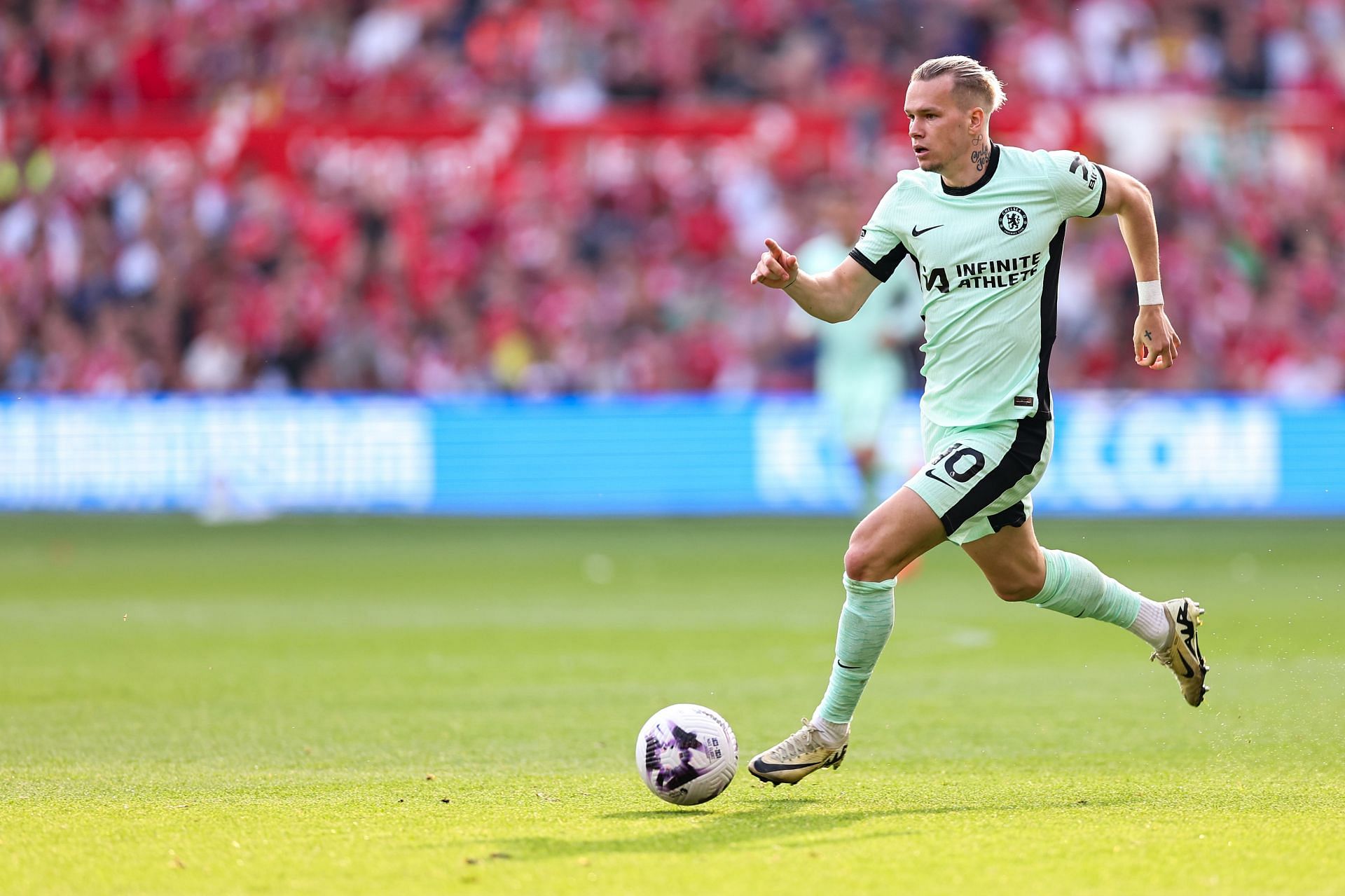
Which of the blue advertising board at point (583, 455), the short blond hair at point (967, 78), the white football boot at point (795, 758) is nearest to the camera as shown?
the white football boot at point (795, 758)

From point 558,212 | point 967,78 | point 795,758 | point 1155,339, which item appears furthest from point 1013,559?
point 558,212

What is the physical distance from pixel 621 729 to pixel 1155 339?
278 centimetres

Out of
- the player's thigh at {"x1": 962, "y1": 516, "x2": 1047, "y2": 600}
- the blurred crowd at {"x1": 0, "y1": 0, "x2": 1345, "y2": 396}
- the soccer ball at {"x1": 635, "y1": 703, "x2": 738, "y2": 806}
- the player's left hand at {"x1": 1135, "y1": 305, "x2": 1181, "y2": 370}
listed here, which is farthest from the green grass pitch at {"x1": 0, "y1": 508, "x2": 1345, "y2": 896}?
the blurred crowd at {"x1": 0, "y1": 0, "x2": 1345, "y2": 396}

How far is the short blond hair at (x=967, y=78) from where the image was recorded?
609 centimetres

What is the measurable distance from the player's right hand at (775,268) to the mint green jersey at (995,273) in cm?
51

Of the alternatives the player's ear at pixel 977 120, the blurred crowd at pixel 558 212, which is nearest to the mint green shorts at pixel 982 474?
the player's ear at pixel 977 120

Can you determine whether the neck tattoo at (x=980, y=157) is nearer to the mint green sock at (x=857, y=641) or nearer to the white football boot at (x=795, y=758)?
the mint green sock at (x=857, y=641)

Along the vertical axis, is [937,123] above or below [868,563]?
above

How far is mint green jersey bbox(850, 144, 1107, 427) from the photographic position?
6113 mm

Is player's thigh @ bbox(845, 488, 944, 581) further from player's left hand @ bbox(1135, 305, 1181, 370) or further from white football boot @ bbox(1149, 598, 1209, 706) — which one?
white football boot @ bbox(1149, 598, 1209, 706)

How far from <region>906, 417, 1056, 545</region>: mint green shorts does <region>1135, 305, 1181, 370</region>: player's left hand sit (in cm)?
43

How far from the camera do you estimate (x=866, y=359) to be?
15.0m

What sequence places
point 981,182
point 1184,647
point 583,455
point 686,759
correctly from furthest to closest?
point 583,455, point 1184,647, point 981,182, point 686,759

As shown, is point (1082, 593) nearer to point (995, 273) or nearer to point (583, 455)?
point (995, 273)
